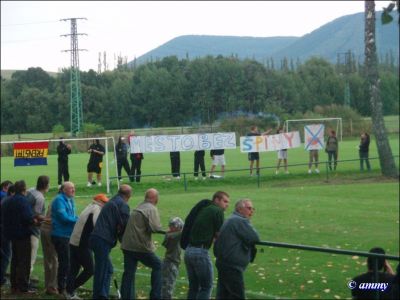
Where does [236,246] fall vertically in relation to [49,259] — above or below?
above

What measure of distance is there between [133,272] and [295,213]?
1110 cm

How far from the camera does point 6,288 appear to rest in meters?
13.9

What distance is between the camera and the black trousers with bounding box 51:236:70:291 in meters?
A: 12.6

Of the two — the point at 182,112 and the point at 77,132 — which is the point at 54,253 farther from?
the point at 182,112

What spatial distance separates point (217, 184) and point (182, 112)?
1434 inches

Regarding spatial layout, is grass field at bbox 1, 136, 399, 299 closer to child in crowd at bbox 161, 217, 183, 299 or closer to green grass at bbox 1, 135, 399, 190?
green grass at bbox 1, 135, 399, 190

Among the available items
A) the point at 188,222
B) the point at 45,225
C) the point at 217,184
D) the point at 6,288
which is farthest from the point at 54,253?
the point at 217,184

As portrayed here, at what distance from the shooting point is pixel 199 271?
10391 mm

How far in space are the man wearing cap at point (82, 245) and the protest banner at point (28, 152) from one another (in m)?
13.5

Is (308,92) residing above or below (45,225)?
above

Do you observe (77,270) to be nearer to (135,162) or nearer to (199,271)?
(199,271)

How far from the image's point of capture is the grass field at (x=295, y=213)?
43.1 ft

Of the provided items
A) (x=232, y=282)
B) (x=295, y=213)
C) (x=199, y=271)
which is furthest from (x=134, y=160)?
(x=232, y=282)

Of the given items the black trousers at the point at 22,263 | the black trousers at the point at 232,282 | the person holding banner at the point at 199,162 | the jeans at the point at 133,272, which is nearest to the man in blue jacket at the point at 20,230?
the black trousers at the point at 22,263
